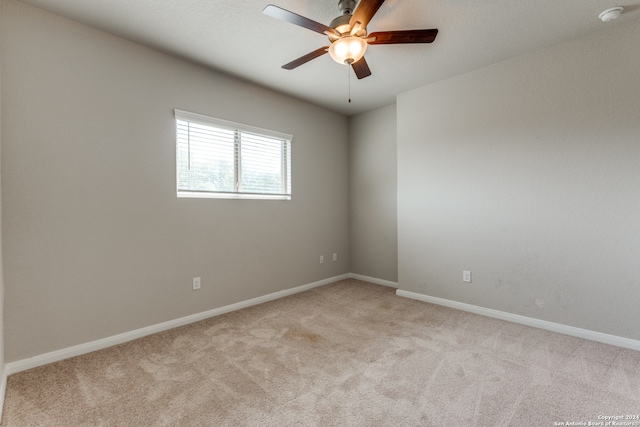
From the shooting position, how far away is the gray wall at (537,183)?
241cm

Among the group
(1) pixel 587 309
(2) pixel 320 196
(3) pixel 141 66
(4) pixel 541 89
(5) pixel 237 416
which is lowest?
(5) pixel 237 416

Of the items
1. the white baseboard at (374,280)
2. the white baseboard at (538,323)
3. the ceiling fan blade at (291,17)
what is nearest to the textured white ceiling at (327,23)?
the ceiling fan blade at (291,17)

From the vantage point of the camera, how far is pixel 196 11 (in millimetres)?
2170

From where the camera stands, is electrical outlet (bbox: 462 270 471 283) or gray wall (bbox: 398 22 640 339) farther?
electrical outlet (bbox: 462 270 471 283)

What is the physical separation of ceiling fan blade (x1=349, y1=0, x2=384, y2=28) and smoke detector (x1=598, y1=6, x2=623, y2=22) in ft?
6.10

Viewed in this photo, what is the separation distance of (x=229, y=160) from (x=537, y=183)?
3132mm

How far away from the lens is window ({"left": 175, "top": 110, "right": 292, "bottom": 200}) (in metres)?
Result: 2.96

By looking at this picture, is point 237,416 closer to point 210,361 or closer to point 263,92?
point 210,361

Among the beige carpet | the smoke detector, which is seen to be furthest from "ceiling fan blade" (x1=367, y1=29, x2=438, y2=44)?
the beige carpet

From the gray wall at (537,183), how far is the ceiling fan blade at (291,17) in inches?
82.4

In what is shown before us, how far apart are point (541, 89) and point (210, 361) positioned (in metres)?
3.72

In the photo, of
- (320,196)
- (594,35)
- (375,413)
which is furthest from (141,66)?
(594,35)

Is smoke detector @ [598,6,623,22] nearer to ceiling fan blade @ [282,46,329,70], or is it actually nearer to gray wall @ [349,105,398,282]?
ceiling fan blade @ [282,46,329,70]

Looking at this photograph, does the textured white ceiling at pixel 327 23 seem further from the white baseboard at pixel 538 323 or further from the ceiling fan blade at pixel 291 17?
the white baseboard at pixel 538 323
